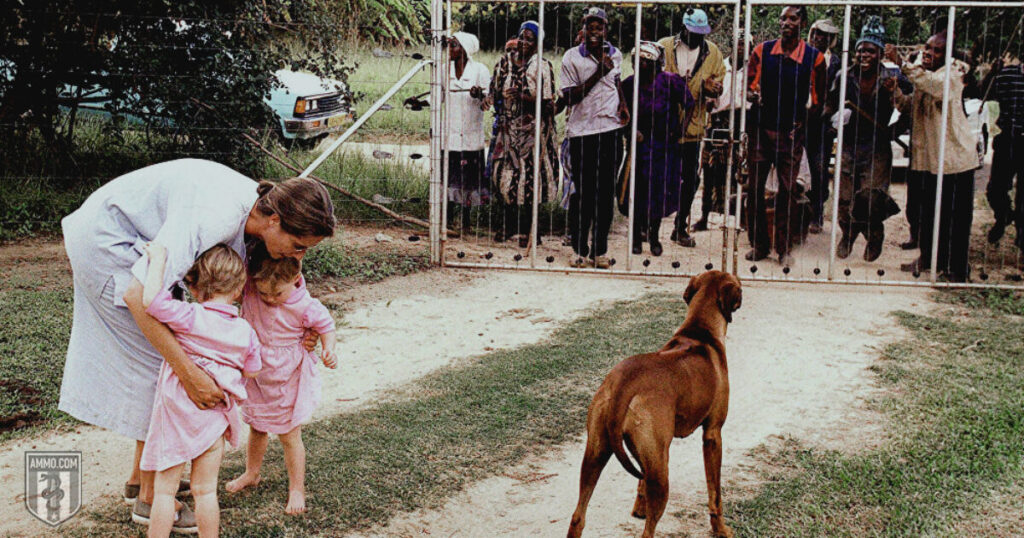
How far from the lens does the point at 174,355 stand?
4.15 m

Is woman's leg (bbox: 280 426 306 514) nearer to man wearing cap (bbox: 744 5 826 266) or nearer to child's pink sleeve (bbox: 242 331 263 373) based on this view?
child's pink sleeve (bbox: 242 331 263 373)

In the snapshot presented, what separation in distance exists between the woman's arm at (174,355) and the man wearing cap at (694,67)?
25.2 feet

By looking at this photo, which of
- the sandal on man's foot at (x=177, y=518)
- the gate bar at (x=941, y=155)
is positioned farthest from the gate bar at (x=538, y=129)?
the sandal on man's foot at (x=177, y=518)

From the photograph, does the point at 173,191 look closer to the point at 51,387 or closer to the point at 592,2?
the point at 51,387

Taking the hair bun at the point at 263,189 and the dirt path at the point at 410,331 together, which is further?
the dirt path at the point at 410,331

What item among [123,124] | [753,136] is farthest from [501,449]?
[123,124]

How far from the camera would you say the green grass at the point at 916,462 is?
5.14 meters

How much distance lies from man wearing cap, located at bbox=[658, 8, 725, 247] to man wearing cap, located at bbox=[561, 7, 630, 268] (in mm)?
1021

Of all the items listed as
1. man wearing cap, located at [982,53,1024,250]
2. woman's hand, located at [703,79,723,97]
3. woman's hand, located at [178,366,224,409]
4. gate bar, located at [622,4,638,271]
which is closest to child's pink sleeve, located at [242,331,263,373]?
woman's hand, located at [178,366,224,409]

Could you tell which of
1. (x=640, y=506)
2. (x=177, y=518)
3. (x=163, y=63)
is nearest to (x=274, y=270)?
(x=177, y=518)

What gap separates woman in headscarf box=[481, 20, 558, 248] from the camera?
1052cm

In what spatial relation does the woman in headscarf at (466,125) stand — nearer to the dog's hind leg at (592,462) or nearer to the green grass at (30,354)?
the green grass at (30,354)

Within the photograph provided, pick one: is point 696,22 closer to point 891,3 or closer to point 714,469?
point 891,3

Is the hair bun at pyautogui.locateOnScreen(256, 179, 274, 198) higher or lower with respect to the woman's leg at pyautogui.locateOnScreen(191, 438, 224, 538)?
higher
